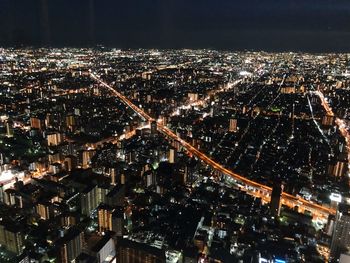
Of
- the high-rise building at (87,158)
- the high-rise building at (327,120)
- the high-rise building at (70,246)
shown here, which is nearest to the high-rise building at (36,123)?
the high-rise building at (87,158)

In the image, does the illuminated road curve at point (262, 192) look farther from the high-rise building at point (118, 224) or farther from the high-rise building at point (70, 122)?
the high-rise building at point (70, 122)

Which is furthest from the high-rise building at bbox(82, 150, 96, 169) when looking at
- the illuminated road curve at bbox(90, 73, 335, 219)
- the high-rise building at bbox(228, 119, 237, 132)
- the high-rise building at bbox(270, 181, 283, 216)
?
the high-rise building at bbox(228, 119, 237, 132)

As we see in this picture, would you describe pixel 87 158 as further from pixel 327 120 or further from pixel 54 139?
pixel 327 120

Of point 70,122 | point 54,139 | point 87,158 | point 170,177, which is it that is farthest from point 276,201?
point 70,122

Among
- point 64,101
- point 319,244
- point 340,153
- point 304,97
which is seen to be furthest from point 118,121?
point 304,97

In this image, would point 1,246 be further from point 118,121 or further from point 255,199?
point 118,121
